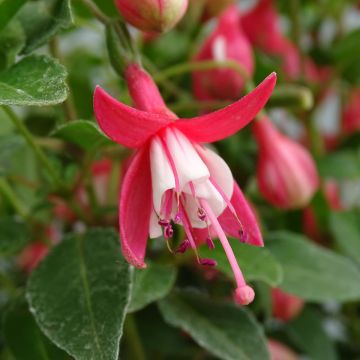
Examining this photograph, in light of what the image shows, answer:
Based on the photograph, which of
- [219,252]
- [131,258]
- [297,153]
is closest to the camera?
[131,258]

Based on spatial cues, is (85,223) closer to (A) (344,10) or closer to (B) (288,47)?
(B) (288,47)

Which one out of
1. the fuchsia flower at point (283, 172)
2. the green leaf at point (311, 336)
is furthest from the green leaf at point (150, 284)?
the green leaf at point (311, 336)

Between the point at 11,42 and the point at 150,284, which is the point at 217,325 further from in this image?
the point at 11,42

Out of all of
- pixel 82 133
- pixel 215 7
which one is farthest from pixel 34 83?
pixel 215 7

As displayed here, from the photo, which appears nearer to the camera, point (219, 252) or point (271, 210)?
point (219, 252)

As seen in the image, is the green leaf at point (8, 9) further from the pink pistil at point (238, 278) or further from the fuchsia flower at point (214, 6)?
the fuchsia flower at point (214, 6)

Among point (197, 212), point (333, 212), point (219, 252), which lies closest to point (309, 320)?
point (333, 212)

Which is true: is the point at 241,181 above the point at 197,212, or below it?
below

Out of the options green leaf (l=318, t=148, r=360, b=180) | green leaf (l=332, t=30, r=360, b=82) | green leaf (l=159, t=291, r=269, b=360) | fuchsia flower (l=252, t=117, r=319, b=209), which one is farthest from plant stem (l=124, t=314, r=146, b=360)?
green leaf (l=332, t=30, r=360, b=82)
